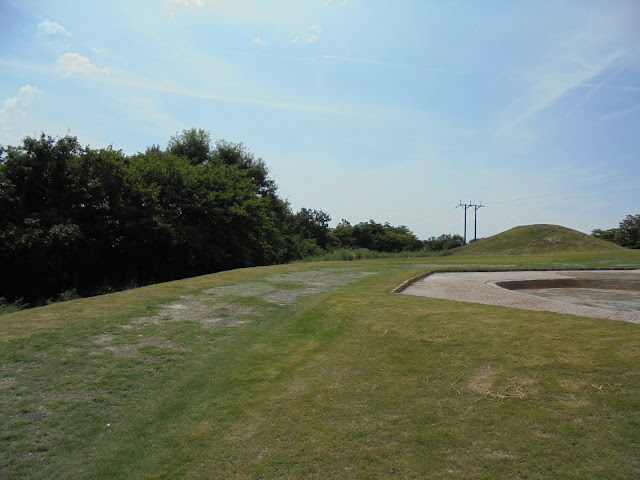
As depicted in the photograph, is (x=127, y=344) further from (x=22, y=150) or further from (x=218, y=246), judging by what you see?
(x=218, y=246)

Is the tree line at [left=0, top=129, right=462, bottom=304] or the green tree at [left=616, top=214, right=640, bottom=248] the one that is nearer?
the tree line at [left=0, top=129, right=462, bottom=304]

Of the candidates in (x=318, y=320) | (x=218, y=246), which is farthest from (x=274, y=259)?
(x=318, y=320)

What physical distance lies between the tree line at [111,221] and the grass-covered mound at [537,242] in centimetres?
2858

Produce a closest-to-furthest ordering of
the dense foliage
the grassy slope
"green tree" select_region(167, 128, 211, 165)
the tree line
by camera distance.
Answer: the grassy slope → the tree line → "green tree" select_region(167, 128, 211, 165) → the dense foliage

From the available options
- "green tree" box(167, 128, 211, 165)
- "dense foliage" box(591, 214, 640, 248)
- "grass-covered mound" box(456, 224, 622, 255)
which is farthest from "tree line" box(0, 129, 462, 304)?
"dense foliage" box(591, 214, 640, 248)

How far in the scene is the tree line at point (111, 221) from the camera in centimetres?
1689

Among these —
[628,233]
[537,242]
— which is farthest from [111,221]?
[628,233]

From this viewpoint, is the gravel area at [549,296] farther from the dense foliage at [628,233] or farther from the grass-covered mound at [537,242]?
the dense foliage at [628,233]

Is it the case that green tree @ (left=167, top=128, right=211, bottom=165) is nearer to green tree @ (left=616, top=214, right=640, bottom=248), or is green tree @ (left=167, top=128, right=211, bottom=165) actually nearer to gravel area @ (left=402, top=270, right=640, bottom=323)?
gravel area @ (left=402, top=270, right=640, bottom=323)

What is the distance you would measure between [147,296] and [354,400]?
749cm

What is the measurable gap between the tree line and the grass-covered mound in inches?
1125

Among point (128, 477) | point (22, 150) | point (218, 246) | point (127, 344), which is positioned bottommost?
point (128, 477)

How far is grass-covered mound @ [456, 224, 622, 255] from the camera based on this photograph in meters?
44.2

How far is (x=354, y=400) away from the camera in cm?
482
